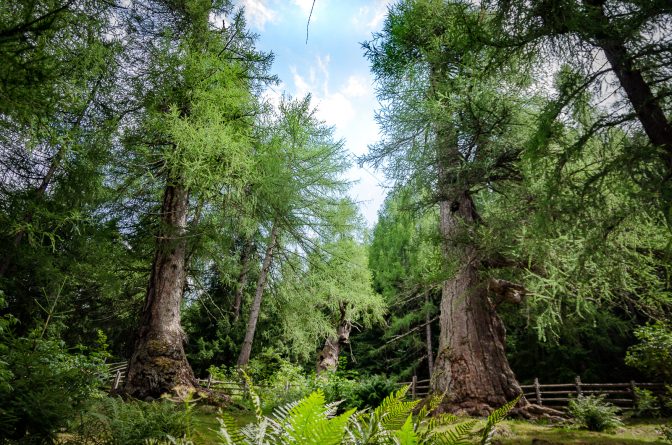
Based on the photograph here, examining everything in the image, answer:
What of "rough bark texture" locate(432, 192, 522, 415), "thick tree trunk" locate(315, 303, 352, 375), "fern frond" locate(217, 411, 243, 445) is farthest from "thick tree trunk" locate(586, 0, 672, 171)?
"thick tree trunk" locate(315, 303, 352, 375)

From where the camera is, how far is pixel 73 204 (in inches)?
262

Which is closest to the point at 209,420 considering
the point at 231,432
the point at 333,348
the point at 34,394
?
the point at 34,394

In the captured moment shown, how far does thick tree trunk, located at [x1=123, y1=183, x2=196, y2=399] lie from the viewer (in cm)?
533

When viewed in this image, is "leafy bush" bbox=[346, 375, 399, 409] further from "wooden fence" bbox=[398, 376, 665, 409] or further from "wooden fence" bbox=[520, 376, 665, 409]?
"wooden fence" bbox=[520, 376, 665, 409]

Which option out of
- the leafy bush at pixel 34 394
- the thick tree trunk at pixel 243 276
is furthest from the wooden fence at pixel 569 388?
the leafy bush at pixel 34 394

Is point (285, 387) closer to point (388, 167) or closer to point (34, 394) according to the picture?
point (388, 167)

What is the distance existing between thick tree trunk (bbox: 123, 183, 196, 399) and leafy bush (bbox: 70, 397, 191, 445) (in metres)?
2.30

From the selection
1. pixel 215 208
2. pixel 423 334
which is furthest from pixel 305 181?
pixel 423 334

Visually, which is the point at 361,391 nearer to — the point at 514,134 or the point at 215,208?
A: the point at 215,208

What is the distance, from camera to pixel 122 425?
2.66 meters

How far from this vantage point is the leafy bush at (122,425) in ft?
8.46

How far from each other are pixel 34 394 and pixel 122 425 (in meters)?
0.67

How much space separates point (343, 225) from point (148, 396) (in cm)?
481

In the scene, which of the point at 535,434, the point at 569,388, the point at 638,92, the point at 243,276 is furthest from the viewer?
the point at 569,388
